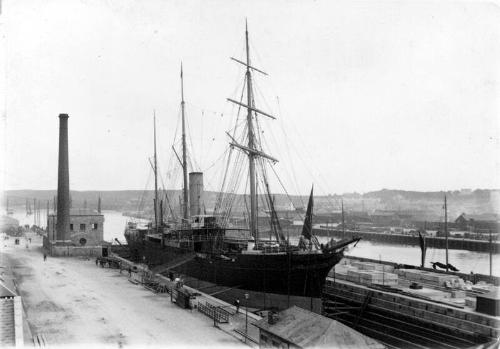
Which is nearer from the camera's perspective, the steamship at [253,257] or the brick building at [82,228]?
the steamship at [253,257]

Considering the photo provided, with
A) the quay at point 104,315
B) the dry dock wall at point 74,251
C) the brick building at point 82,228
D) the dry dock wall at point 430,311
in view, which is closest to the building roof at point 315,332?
the quay at point 104,315

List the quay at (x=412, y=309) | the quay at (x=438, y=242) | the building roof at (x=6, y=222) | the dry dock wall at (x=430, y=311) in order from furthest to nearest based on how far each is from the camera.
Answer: the building roof at (x=6, y=222) < the quay at (x=438, y=242) < the quay at (x=412, y=309) < the dry dock wall at (x=430, y=311)

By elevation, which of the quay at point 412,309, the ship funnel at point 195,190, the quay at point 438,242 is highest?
the ship funnel at point 195,190

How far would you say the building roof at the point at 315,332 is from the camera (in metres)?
11.7

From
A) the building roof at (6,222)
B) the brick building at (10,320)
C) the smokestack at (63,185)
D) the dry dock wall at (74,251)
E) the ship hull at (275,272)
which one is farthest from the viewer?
the building roof at (6,222)

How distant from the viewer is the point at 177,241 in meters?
35.5

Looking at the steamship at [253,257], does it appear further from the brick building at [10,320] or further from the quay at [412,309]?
the brick building at [10,320]

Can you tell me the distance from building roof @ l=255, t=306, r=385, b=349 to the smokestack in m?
36.8

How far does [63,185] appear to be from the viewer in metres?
45.7

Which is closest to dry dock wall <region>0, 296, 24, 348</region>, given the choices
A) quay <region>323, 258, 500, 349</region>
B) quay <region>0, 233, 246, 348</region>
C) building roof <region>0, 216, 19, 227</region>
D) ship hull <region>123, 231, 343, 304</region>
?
quay <region>0, 233, 246, 348</region>

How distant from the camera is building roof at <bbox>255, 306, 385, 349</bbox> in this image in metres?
11.7

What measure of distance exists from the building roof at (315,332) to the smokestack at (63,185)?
36.8 m

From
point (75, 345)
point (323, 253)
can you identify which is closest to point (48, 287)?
point (75, 345)

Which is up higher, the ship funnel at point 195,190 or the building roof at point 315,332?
the ship funnel at point 195,190
